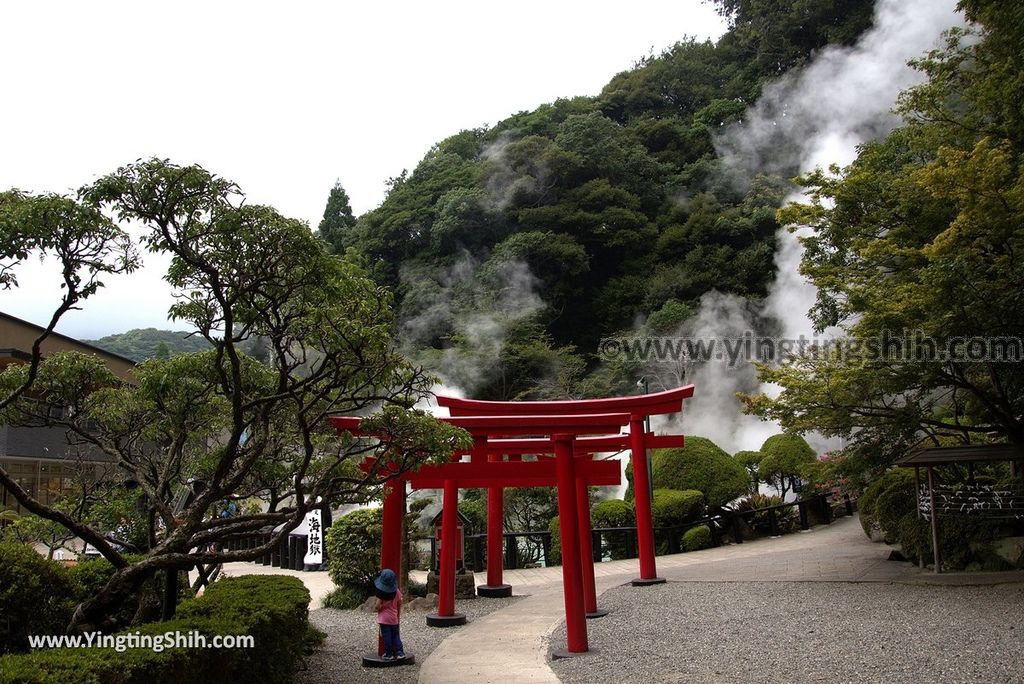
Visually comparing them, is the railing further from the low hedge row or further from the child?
the low hedge row

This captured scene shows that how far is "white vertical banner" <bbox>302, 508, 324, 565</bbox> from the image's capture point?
18.7m

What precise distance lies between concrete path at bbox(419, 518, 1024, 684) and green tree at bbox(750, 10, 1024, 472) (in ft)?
6.72

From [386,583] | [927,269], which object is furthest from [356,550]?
Result: [927,269]

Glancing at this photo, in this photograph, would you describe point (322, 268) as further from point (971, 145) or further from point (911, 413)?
point (971, 145)

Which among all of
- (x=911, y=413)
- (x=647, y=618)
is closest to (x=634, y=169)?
(x=911, y=413)

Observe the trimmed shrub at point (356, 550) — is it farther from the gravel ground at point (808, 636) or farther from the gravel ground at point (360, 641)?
the gravel ground at point (808, 636)

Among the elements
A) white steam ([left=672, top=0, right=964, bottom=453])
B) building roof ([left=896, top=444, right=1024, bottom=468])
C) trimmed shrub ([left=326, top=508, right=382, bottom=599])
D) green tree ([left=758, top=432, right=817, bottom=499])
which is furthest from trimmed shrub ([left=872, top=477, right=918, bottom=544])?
white steam ([left=672, top=0, right=964, bottom=453])

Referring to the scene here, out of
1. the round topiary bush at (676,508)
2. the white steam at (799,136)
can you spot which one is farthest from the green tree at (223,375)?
the white steam at (799,136)

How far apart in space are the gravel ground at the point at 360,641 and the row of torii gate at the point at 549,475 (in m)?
0.47

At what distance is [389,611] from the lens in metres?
8.75

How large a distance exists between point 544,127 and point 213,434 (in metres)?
38.0

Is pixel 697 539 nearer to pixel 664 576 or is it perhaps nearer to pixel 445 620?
pixel 664 576

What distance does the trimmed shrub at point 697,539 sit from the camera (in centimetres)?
1917

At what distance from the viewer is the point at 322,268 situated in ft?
19.3
